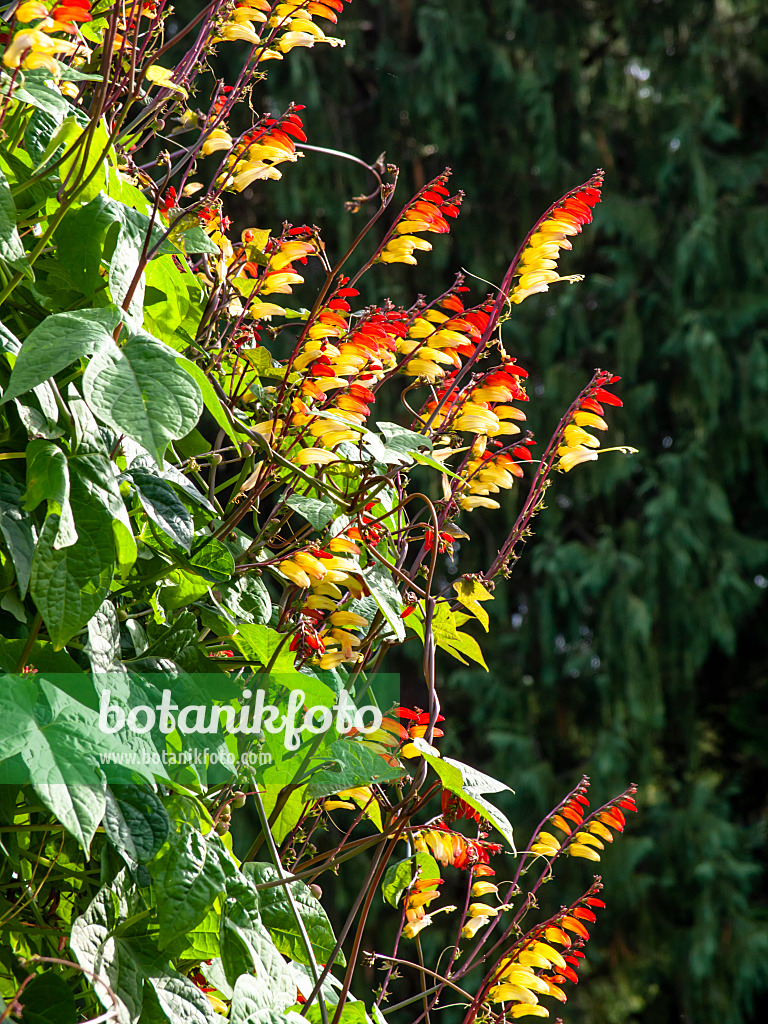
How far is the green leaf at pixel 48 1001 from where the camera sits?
0.55m

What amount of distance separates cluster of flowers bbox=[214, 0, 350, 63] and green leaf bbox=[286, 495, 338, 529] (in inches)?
13.6

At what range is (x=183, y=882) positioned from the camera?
0.54 meters

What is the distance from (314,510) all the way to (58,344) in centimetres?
22

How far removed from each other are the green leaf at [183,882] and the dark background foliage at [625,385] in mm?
3113

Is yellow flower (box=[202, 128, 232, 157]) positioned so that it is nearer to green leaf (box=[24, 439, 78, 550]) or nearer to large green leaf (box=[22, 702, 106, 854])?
green leaf (box=[24, 439, 78, 550])

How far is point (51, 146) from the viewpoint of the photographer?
58 centimetres

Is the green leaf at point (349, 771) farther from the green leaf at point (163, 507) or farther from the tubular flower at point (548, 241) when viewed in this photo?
the tubular flower at point (548, 241)

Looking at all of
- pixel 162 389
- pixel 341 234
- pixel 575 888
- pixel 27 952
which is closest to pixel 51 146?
pixel 162 389

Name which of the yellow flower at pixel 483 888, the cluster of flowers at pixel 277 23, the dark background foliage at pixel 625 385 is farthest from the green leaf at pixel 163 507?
→ the dark background foliage at pixel 625 385

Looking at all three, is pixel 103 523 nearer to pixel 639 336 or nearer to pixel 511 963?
pixel 511 963

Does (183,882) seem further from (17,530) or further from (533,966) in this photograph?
(533,966)

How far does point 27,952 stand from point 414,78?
12.3 ft

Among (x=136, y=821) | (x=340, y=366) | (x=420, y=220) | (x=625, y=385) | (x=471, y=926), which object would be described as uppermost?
(x=420, y=220)

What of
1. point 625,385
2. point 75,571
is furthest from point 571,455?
point 625,385
